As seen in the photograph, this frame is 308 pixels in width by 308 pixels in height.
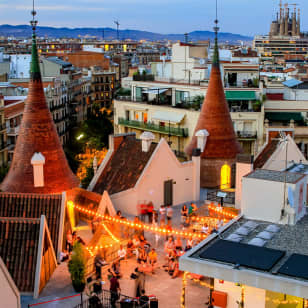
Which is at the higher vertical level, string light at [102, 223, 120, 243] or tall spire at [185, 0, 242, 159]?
tall spire at [185, 0, 242, 159]

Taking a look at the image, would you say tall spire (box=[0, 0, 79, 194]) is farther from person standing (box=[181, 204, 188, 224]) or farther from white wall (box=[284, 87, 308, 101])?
white wall (box=[284, 87, 308, 101])

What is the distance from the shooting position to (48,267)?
19578 millimetres

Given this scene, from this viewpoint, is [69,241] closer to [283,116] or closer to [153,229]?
[153,229]

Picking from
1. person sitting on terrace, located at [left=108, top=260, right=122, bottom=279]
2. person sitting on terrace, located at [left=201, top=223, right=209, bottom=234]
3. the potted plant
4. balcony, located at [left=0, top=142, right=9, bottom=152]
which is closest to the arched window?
person sitting on terrace, located at [left=201, top=223, right=209, bottom=234]

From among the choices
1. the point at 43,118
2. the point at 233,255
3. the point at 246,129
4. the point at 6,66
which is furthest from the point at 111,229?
the point at 6,66

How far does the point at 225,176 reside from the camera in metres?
30.2

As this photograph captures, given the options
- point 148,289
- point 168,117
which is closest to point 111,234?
point 148,289

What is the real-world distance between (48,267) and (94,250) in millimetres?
1920

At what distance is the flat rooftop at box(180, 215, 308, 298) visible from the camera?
13094 mm

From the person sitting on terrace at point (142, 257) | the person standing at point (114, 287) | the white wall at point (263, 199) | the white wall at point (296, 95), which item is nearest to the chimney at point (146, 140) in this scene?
the person sitting on terrace at point (142, 257)

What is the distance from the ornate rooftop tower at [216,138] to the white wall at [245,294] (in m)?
14.9

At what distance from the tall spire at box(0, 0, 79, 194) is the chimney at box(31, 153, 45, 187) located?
8.1 inches

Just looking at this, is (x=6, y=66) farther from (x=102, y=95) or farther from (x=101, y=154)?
(x=101, y=154)

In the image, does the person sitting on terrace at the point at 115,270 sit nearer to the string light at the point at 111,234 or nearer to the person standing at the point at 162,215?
the string light at the point at 111,234
